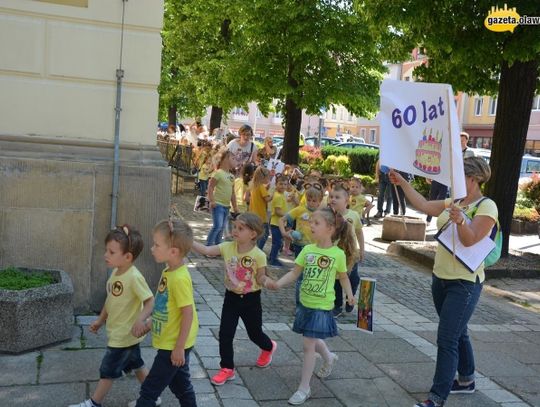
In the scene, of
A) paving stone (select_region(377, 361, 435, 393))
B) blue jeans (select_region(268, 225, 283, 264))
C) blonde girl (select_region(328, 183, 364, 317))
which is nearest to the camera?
paving stone (select_region(377, 361, 435, 393))

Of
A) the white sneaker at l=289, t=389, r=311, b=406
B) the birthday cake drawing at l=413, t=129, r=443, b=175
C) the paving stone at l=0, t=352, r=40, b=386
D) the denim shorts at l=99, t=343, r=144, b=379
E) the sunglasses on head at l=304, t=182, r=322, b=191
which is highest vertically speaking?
the birthday cake drawing at l=413, t=129, r=443, b=175

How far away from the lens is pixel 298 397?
14.9 feet

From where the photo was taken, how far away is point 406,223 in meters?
12.9

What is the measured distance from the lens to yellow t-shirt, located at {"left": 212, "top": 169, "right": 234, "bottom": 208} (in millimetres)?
9453

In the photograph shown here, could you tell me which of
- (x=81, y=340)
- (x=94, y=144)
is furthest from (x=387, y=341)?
(x=94, y=144)

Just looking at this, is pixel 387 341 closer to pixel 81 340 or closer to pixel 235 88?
pixel 81 340

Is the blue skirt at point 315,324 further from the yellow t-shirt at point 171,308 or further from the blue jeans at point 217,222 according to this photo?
the blue jeans at point 217,222

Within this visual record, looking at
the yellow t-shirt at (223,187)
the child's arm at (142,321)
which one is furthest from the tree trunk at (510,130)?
the child's arm at (142,321)

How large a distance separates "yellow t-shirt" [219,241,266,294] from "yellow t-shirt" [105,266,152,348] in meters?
0.86

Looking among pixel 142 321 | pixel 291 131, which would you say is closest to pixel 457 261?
pixel 142 321

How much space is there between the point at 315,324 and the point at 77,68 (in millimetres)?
3484

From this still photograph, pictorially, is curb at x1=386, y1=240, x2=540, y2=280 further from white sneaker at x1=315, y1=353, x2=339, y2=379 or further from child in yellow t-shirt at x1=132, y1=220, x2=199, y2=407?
child in yellow t-shirt at x1=132, y1=220, x2=199, y2=407

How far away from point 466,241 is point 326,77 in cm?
1247

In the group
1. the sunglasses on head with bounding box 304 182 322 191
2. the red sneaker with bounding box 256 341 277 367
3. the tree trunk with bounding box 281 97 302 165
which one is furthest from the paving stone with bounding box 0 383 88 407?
the tree trunk with bounding box 281 97 302 165
